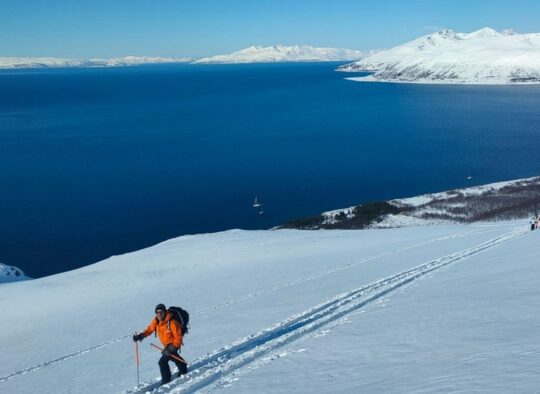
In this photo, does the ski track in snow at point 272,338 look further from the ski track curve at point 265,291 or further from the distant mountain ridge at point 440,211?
the distant mountain ridge at point 440,211

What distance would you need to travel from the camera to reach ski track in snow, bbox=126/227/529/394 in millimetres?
7887

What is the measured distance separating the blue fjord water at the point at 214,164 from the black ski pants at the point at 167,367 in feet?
88.7

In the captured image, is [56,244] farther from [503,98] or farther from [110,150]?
[503,98]

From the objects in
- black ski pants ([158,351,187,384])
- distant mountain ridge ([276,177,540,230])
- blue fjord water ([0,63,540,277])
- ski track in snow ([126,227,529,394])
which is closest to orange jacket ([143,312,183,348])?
black ski pants ([158,351,187,384])

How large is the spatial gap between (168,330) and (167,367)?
24.0 inches

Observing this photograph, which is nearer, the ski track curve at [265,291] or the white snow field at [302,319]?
the white snow field at [302,319]

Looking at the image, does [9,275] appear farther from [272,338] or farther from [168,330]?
[168,330]

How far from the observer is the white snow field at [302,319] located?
282 inches

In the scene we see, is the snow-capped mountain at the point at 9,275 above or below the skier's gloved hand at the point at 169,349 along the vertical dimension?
below

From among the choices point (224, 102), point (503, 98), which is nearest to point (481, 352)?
point (224, 102)

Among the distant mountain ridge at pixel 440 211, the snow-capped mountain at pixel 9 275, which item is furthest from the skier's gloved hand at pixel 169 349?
the distant mountain ridge at pixel 440 211

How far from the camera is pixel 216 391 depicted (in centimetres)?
738

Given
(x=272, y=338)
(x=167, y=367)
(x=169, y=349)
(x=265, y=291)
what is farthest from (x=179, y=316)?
(x=265, y=291)

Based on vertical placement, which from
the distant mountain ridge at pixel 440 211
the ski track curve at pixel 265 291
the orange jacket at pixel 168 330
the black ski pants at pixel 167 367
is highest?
the orange jacket at pixel 168 330
